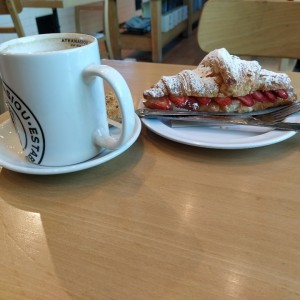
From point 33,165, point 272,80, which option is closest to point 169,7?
point 272,80

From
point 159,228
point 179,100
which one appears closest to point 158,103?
point 179,100

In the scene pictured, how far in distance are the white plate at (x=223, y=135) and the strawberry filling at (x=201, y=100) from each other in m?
0.04

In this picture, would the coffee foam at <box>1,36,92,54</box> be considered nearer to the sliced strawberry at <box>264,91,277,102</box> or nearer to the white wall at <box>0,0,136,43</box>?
the sliced strawberry at <box>264,91,277,102</box>

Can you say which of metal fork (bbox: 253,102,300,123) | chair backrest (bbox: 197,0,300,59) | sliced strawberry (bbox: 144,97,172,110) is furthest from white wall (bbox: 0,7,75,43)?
metal fork (bbox: 253,102,300,123)

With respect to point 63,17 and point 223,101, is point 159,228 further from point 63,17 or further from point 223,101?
point 63,17

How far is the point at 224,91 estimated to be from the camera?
48cm

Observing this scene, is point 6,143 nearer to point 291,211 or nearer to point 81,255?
point 81,255

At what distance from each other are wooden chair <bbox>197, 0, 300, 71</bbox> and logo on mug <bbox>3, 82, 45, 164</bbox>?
66 cm

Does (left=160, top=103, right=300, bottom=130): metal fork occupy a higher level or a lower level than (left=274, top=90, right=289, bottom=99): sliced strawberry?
lower

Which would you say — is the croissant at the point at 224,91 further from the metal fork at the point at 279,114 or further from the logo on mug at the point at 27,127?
the logo on mug at the point at 27,127

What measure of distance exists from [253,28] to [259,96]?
1.39ft

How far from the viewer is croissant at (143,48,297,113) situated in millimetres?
482

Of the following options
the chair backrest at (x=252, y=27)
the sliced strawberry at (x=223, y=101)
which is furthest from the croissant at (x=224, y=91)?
the chair backrest at (x=252, y=27)

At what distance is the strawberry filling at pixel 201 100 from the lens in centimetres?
48
